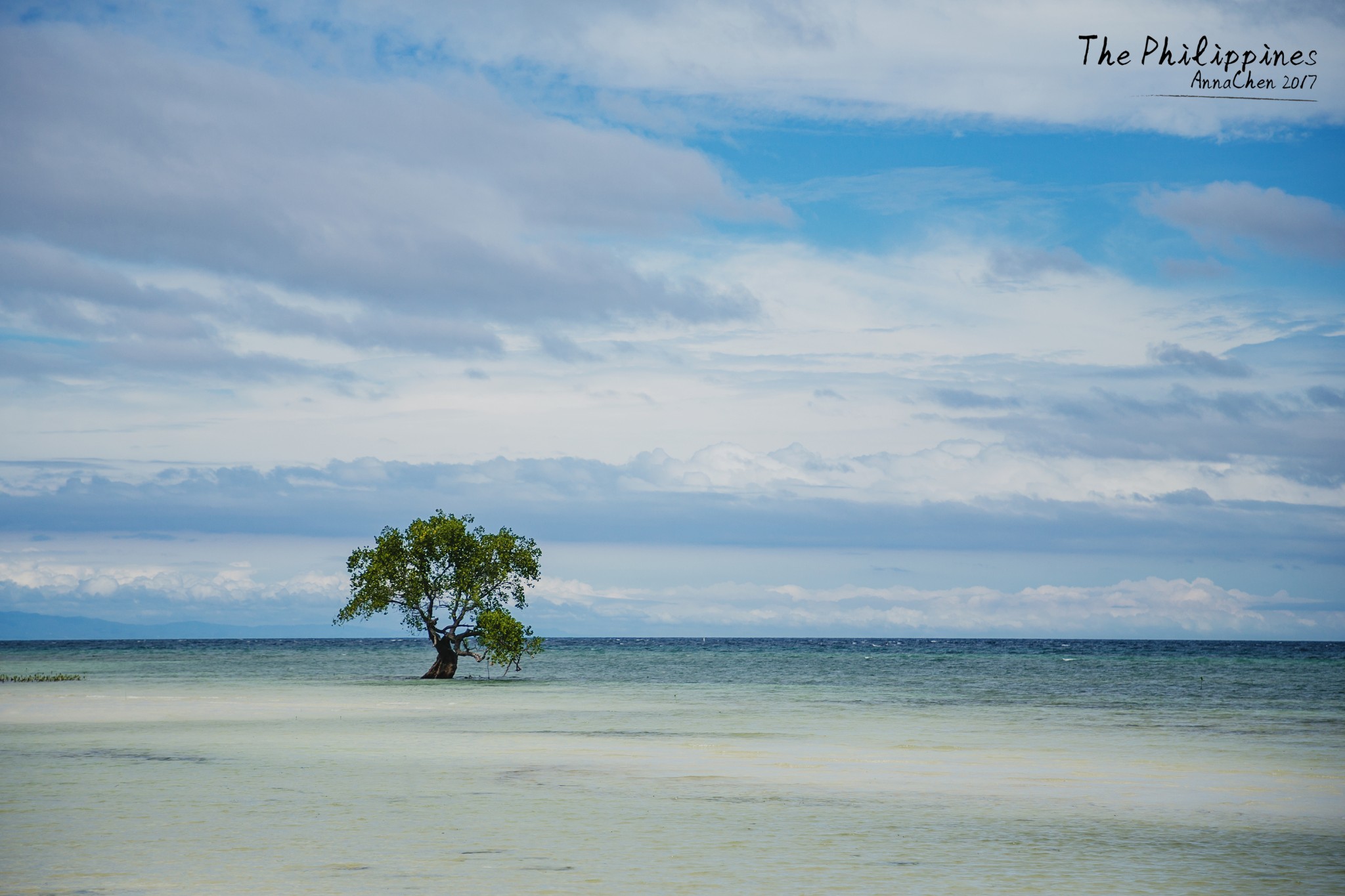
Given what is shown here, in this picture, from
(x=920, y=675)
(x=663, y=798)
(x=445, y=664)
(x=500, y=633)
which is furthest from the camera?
(x=920, y=675)

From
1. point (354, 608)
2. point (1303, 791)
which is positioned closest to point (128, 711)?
point (354, 608)

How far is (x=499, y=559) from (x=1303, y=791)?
1810 inches

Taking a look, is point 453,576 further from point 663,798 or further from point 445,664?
point 663,798

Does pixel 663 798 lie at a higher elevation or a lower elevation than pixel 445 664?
higher

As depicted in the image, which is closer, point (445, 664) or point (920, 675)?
point (445, 664)

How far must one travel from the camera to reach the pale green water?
1677cm

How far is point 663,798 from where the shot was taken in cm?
2405

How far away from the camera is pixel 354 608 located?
Answer: 211 feet

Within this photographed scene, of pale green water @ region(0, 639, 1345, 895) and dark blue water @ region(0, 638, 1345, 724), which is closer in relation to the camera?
pale green water @ region(0, 639, 1345, 895)

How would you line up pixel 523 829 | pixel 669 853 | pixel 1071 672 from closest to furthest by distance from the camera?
pixel 669 853
pixel 523 829
pixel 1071 672

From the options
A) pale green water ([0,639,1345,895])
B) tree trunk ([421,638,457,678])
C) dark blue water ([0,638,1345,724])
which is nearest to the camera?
pale green water ([0,639,1345,895])

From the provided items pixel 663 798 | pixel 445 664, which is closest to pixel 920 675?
pixel 445 664

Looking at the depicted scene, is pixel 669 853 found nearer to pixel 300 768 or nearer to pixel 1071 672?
pixel 300 768

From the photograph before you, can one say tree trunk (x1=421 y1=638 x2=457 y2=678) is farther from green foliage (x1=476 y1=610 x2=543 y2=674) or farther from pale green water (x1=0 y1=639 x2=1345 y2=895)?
pale green water (x1=0 y1=639 x2=1345 y2=895)
